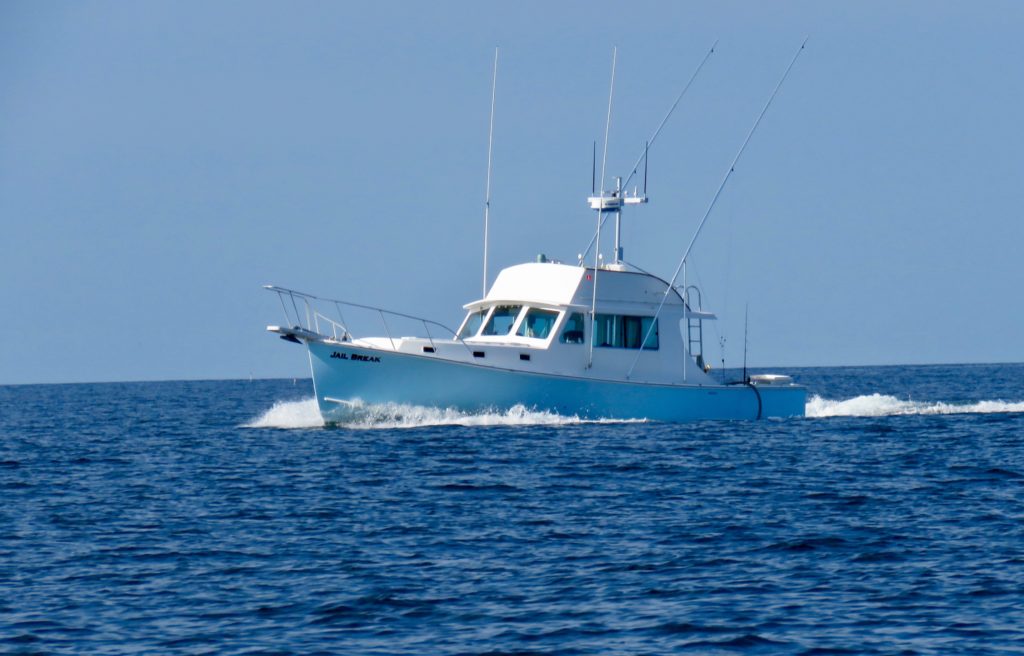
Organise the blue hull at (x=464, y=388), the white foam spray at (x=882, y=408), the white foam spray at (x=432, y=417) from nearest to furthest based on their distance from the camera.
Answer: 1. the blue hull at (x=464, y=388)
2. the white foam spray at (x=432, y=417)
3. the white foam spray at (x=882, y=408)

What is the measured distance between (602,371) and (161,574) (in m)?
17.5

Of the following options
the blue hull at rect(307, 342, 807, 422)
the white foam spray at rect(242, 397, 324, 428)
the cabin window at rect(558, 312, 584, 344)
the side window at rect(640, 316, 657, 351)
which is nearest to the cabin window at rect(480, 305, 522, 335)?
the cabin window at rect(558, 312, 584, 344)

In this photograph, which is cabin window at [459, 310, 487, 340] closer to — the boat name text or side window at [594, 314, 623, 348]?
side window at [594, 314, 623, 348]

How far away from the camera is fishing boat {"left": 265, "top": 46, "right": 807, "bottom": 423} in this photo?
29.5m

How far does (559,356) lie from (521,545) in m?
14.5

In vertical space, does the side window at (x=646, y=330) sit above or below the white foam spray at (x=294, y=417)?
above

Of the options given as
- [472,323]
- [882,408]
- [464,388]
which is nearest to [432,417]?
[464,388]

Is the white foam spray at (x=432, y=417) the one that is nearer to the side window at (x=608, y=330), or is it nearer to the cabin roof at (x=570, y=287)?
the side window at (x=608, y=330)

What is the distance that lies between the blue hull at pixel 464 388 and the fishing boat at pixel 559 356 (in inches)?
1.0

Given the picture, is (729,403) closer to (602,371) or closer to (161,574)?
(602,371)

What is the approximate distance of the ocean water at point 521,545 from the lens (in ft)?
40.1

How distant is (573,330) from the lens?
31109 mm

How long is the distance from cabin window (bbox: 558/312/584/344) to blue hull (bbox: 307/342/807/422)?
1.05 meters

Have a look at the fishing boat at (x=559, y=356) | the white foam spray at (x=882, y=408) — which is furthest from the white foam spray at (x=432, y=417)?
the white foam spray at (x=882, y=408)
